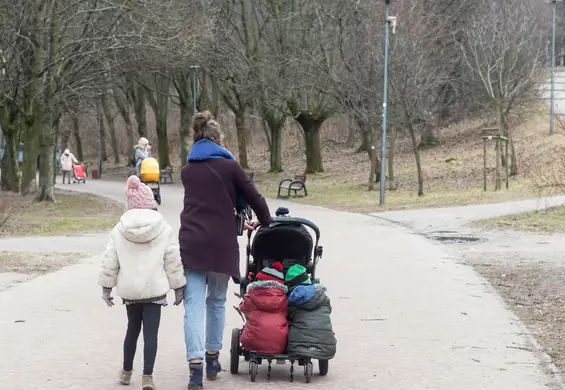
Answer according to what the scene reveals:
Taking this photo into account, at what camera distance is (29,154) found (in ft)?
110

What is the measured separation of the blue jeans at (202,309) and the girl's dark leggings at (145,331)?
237mm

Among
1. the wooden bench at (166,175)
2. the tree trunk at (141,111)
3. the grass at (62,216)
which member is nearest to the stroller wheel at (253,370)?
the grass at (62,216)

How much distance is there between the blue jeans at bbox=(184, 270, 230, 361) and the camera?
7102mm

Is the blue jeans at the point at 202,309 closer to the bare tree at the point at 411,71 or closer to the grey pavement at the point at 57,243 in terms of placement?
the grey pavement at the point at 57,243

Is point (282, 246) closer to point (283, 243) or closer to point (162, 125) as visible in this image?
point (283, 243)

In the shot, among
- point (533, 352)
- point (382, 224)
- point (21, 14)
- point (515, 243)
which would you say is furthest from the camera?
point (21, 14)

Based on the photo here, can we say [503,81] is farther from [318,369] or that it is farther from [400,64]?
[318,369]

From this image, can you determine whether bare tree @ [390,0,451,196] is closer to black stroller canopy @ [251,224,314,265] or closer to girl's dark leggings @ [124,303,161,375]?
black stroller canopy @ [251,224,314,265]

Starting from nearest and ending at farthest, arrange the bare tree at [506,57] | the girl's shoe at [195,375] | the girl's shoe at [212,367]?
the girl's shoe at [195,375]
the girl's shoe at [212,367]
the bare tree at [506,57]

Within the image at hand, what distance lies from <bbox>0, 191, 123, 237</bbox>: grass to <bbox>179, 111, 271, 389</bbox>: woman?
46.7ft

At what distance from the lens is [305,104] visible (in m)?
47.7

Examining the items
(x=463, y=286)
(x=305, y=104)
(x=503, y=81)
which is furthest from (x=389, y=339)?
(x=305, y=104)

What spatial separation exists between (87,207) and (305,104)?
61.8ft

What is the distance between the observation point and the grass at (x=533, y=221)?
21.1 m
